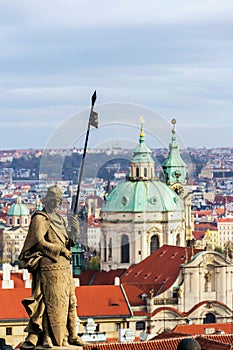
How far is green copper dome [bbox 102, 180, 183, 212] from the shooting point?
251ft

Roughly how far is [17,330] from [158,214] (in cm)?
2200

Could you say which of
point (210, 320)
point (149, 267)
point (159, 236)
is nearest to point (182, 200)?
point (159, 236)

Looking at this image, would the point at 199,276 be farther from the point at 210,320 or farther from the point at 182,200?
the point at 182,200

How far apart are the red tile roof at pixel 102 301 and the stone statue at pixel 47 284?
158 feet

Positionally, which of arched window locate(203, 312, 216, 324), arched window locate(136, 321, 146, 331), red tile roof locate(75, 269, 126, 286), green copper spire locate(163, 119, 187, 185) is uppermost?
green copper spire locate(163, 119, 187, 185)

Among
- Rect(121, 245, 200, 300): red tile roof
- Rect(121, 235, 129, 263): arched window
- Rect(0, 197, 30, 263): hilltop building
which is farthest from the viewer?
Rect(0, 197, 30, 263): hilltop building

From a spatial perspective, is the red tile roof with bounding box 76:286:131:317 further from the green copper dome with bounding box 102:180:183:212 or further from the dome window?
the dome window

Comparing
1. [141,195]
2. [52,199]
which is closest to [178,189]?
[141,195]

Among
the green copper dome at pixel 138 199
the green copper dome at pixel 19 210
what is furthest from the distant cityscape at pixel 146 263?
the green copper dome at pixel 19 210

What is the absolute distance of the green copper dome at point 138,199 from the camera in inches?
3009

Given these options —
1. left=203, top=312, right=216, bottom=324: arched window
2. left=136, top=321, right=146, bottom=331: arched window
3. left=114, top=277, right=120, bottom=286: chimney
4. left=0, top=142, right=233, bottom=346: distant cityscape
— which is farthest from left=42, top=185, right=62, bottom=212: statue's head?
left=114, top=277, right=120, bottom=286: chimney

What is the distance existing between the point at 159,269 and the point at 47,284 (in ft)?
192

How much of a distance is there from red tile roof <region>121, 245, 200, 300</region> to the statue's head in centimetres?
5493

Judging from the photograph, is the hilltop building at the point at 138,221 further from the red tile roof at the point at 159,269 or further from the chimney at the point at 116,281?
the chimney at the point at 116,281
